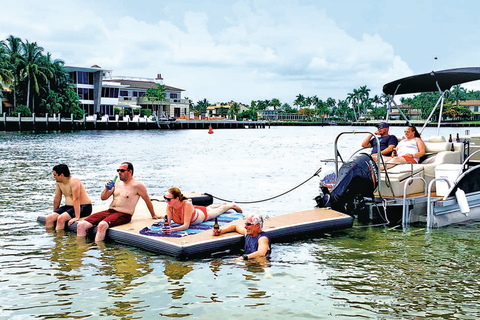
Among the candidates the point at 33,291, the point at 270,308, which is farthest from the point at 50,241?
the point at 270,308

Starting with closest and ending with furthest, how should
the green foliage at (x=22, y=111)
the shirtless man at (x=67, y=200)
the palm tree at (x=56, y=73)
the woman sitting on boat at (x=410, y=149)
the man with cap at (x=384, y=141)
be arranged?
the shirtless man at (x=67, y=200) < the woman sitting on boat at (x=410, y=149) < the man with cap at (x=384, y=141) < the green foliage at (x=22, y=111) < the palm tree at (x=56, y=73)

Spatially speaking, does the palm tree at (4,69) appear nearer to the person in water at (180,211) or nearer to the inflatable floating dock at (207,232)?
the inflatable floating dock at (207,232)

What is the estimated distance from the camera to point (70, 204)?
39.2ft

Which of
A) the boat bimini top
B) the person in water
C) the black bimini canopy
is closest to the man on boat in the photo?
the person in water

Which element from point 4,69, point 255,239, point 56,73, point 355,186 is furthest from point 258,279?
point 56,73

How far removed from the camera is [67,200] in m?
12.0

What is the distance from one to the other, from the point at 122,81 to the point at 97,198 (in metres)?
106

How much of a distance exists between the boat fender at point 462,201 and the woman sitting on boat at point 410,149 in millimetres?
1406

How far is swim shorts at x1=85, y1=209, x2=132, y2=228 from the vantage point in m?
11.1

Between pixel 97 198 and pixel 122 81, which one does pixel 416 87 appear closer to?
pixel 97 198

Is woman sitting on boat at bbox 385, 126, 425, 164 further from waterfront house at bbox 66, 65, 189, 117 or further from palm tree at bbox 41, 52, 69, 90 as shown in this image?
waterfront house at bbox 66, 65, 189, 117

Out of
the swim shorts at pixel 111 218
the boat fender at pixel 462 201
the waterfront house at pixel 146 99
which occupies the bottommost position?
the swim shorts at pixel 111 218

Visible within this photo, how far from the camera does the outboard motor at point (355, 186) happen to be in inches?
490

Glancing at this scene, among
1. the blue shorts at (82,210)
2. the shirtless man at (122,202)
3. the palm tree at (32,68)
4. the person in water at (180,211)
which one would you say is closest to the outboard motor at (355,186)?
the person in water at (180,211)
